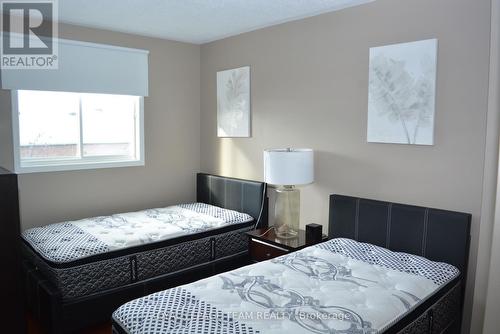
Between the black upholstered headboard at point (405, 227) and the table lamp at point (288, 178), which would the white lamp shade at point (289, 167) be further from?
the black upholstered headboard at point (405, 227)

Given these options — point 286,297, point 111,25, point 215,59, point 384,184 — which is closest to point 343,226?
point 384,184

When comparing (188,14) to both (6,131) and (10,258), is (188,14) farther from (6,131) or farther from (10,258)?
(10,258)

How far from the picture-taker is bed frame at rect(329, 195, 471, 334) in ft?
6.98

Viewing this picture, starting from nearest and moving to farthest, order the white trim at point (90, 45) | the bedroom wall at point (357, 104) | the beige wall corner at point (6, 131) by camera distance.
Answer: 1. the bedroom wall at point (357, 104)
2. the beige wall corner at point (6, 131)
3. the white trim at point (90, 45)

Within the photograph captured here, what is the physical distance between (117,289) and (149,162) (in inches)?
64.4

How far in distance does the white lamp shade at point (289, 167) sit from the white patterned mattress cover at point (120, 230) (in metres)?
0.77

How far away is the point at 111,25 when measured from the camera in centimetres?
362

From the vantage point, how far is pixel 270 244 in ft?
10.3

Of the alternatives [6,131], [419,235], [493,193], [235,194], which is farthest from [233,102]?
[493,193]

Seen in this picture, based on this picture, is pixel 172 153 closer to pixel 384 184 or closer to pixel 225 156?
pixel 225 156

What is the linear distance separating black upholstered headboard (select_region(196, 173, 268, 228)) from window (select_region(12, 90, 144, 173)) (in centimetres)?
76

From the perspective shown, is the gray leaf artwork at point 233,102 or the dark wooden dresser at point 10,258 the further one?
the gray leaf artwork at point 233,102

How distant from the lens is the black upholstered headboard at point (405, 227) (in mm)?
2438

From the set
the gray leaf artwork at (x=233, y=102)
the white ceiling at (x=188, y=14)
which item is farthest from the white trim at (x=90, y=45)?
the gray leaf artwork at (x=233, y=102)
